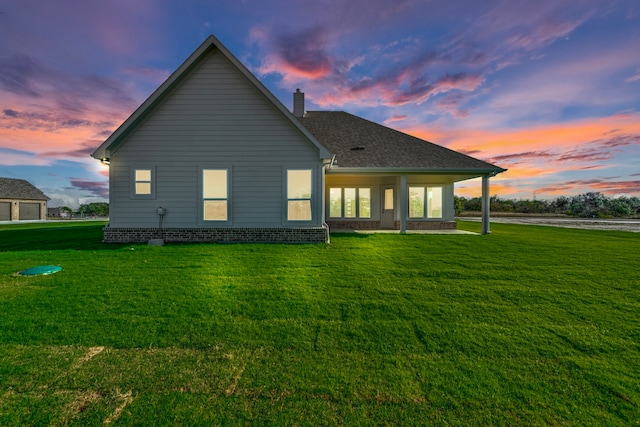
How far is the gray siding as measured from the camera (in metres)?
10.2

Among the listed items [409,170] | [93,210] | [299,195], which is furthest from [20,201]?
[409,170]

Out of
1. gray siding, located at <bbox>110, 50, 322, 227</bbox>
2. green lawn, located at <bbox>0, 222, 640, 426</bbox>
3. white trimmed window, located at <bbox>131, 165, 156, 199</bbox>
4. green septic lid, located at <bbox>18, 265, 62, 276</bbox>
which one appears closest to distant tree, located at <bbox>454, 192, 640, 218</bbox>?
gray siding, located at <bbox>110, 50, 322, 227</bbox>

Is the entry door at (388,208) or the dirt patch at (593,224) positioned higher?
the entry door at (388,208)

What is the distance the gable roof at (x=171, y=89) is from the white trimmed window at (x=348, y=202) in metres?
6.22

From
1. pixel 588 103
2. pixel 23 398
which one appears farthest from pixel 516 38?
pixel 23 398

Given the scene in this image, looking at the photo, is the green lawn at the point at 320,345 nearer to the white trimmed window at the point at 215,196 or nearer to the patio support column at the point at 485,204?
the white trimmed window at the point at 215,196

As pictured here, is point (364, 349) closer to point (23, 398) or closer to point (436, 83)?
point (23, 398)

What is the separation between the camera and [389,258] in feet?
26.2

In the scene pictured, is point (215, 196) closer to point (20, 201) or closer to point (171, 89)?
point (171, 89)

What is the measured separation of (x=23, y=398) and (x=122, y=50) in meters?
15.9

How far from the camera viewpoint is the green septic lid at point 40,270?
6.39 metres

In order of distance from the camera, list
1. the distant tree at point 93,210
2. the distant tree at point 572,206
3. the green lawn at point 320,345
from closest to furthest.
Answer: the green lawn at point 320,345
the distant tree at point 572,206
the distant tree at point 93,210

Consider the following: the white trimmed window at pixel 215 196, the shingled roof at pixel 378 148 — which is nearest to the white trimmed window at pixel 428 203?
the shingled roof at pixel 378 148

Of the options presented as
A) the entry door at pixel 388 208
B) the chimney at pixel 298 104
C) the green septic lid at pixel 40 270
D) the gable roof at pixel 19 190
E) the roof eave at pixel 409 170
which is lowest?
the green septic lid at pixel 40 270
